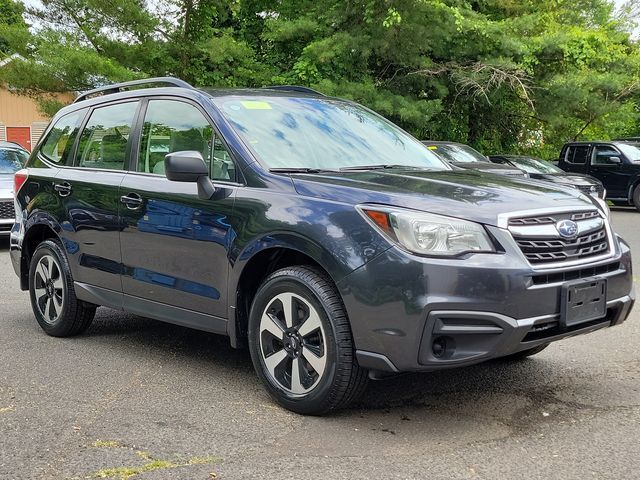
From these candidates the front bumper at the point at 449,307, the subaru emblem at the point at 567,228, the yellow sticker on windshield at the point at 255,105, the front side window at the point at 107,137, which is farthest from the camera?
the front side window at the point at 107,137

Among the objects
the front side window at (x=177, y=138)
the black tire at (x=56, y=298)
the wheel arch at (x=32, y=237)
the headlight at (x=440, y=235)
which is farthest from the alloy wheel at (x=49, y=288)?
the headlight at (x=440, y=235)

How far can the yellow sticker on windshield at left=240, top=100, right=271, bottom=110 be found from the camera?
15.3 ft

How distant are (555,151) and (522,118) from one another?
4.35 m

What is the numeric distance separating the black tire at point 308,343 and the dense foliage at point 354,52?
614 inches

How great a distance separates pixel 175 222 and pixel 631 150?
17.4 metres

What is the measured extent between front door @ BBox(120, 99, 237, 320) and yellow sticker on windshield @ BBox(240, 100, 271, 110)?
0.28 metres

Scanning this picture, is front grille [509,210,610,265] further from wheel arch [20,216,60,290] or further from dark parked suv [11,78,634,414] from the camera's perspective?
wheel arch [20,216,60,290]

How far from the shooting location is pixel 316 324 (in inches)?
149

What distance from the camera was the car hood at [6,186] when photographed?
36.4 feet

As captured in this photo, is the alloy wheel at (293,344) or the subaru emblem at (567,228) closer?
the subaru emblem at (567,228)

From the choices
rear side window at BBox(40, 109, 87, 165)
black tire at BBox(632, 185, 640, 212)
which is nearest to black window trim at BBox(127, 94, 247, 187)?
rear side window at BBox(40, 109, 87, 165)

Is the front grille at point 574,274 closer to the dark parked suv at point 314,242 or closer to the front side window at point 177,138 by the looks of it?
the dark parked suv at point 314,242

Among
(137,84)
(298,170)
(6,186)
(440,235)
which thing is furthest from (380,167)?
(6,186)

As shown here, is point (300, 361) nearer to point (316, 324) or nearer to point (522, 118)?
point (316, 324)
